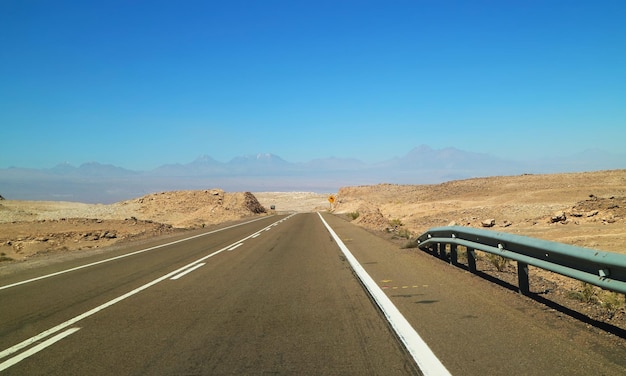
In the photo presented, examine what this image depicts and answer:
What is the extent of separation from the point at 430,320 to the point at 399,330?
0.65 metres

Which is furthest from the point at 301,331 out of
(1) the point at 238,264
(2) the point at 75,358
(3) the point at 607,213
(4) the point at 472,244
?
(3) the point at 607,213

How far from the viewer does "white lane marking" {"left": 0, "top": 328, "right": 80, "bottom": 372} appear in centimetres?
472

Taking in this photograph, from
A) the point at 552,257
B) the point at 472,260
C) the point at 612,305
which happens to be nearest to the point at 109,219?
the point at 472,260

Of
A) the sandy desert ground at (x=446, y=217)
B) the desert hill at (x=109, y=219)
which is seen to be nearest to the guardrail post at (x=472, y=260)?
the sandy desert ground at (x=446, y=217)

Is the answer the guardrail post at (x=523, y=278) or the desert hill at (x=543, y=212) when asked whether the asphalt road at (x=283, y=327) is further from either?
the desert hill at (x=543, y=212)

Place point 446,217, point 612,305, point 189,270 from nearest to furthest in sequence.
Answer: point 612,305 → point 189,270 → point 446,217

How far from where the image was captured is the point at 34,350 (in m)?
5.16

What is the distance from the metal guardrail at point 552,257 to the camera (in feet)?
16.7

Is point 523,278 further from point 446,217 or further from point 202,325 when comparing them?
point 446,217

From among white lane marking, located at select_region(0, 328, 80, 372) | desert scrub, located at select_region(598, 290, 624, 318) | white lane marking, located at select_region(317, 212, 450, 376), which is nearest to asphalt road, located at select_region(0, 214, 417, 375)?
white lane marking, located at select_region(0, 328, 80, 372)

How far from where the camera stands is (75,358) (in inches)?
191

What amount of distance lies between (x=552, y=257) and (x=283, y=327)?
3829 millimetres

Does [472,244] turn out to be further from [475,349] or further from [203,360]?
[203,360]

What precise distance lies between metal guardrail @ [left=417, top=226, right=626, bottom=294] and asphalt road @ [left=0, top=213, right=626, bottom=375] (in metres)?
0.56
